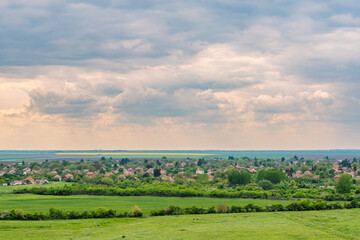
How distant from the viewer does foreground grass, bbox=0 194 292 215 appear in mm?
82062

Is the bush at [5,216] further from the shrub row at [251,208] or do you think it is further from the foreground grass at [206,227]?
the shrub row at [251,208]

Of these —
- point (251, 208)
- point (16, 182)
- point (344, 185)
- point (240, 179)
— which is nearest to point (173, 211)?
point (251, 208)

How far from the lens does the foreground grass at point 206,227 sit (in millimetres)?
51438

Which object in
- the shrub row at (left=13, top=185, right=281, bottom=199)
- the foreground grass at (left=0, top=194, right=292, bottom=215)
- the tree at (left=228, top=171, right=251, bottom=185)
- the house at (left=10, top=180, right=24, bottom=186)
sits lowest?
the house at (left=10, top=180, right=24, bottom=186)

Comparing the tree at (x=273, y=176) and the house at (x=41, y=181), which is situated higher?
the tree at (x=273, y=176)

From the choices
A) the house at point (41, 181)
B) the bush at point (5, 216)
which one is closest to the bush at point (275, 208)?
the bush at point (5, 216)

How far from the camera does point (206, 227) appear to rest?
5678cm

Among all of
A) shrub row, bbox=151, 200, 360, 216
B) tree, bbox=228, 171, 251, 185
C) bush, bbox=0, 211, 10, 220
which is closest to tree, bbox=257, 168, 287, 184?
tree, bbox=228, 171, 251, 185

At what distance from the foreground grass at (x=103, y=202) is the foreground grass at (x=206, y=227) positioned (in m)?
13.8

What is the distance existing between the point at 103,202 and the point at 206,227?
39690 mm

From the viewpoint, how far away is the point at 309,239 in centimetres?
4853

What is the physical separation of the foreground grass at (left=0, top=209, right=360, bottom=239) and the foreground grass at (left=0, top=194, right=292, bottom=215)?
13833 millimetres

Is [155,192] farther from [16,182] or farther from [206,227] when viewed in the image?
[16,182]

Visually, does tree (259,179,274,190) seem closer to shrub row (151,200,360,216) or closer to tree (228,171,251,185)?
tree (228,171,251,185)
